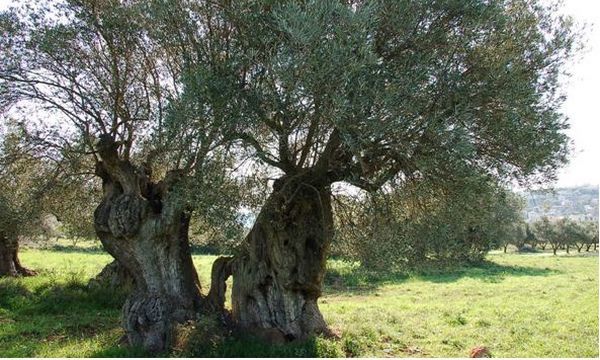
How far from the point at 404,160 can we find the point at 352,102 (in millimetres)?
2309

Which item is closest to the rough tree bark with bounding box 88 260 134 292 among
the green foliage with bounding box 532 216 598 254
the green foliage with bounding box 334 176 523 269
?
the green foliage with bounding box 334 176 523 269

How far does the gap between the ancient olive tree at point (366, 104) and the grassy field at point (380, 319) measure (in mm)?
1825

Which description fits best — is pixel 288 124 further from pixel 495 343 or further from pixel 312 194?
pixel 495 343

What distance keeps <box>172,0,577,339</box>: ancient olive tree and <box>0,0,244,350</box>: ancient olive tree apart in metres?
1.33

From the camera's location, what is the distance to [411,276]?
33969mm

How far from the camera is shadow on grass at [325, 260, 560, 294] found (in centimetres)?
2881

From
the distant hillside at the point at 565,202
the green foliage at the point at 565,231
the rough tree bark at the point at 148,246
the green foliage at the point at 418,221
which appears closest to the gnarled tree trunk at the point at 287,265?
the green foliage at the point at 418,221

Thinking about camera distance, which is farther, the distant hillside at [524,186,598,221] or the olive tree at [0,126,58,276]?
the olive tree at [0,126,58,276]

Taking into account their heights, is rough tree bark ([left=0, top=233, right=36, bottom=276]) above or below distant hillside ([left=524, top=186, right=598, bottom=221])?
below

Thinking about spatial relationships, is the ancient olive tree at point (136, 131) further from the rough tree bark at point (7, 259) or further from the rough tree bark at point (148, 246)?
the rough tree bark at point (7, 259)

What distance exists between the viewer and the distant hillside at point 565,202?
14375 millimetres

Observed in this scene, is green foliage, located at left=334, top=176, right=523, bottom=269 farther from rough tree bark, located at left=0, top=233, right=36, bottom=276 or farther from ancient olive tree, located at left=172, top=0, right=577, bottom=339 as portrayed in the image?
rough tree bark, located at left=0, top=233, right=36, bottom=276

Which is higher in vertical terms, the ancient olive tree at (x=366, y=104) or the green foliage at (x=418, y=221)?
the ancient olive tree at (x=366, y=104)

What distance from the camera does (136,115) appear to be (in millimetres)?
15742
